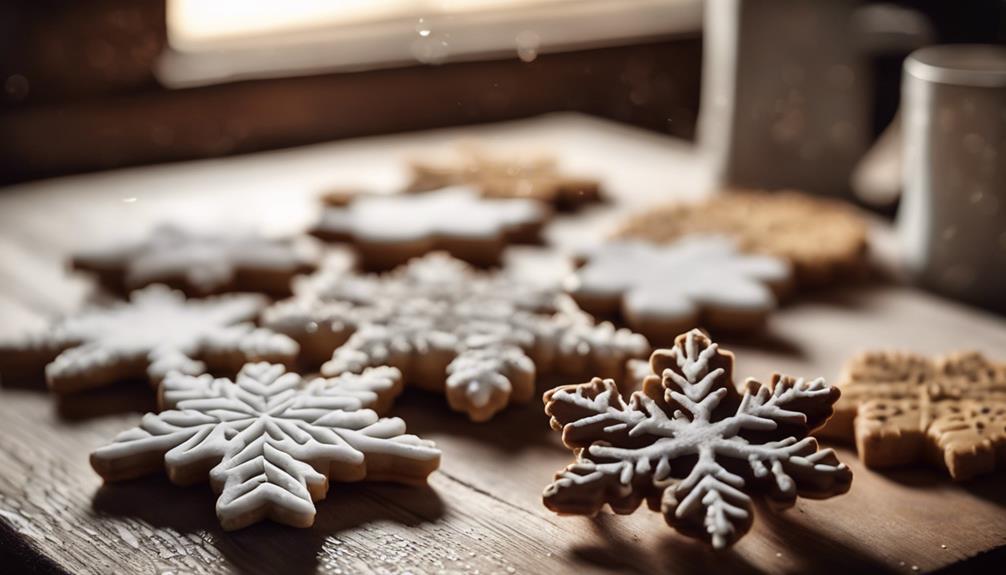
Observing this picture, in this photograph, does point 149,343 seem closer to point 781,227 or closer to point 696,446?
point 696,446

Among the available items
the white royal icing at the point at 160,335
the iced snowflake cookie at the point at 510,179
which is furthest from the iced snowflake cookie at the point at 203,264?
the iced snowflake cookie at the point at 510,179

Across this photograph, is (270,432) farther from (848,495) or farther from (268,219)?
(268,219)

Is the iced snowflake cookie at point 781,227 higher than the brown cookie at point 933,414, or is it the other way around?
the iced snowflake cookie at point 781,227

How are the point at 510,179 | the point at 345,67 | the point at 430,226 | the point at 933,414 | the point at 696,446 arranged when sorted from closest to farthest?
1. the point at 696,446
2. the point at 933,414
3. the point at 430,226
4. the point at 510,179
5. the point at 345,67

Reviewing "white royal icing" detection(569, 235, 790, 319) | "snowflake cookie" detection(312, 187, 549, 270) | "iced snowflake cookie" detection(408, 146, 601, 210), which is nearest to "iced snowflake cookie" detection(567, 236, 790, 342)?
"white royal icing" detection(569, 235, 790, 319)

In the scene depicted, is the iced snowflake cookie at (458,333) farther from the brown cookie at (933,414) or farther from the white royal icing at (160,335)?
the brown cookie at (933,414)

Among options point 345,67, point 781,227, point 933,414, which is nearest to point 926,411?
point 933,414
